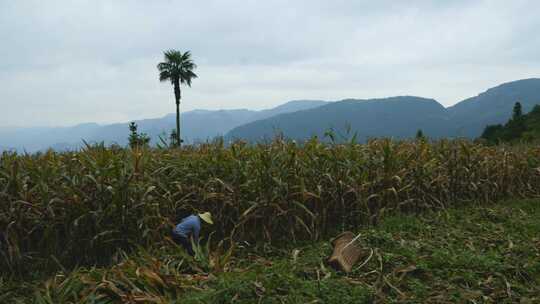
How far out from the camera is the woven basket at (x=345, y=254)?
4120mm

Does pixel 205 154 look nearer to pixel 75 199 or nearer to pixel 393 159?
pixel 75 199

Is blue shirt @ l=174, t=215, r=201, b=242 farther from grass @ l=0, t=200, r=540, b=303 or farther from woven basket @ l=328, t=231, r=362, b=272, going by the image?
woven basket @ l=328, t=231, r=362, b=272

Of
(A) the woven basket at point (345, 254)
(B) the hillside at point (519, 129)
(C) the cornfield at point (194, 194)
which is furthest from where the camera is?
(B) the hillside at point (519, 129)

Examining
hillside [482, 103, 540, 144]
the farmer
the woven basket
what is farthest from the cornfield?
hillside [482, 103, 540, 144]

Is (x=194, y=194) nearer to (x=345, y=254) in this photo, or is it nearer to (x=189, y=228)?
(x=189, y=228)

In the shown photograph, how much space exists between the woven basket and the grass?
97 mm

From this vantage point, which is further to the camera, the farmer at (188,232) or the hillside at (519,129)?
the hillside at (519,129)

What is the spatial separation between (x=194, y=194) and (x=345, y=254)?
2.20 m

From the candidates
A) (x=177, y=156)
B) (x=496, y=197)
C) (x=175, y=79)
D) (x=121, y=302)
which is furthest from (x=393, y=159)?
(x=175, y=79)

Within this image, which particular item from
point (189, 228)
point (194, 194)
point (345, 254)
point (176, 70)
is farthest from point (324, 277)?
point (176, 70)

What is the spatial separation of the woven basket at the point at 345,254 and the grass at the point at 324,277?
3.8 inches

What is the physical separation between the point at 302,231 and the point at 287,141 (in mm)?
1582


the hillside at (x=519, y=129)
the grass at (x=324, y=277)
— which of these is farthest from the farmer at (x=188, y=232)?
the hillside at (x=519, y=129)

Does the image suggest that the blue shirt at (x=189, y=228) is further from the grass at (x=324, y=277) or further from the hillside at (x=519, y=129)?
the hillside at (x=519, y=129)
